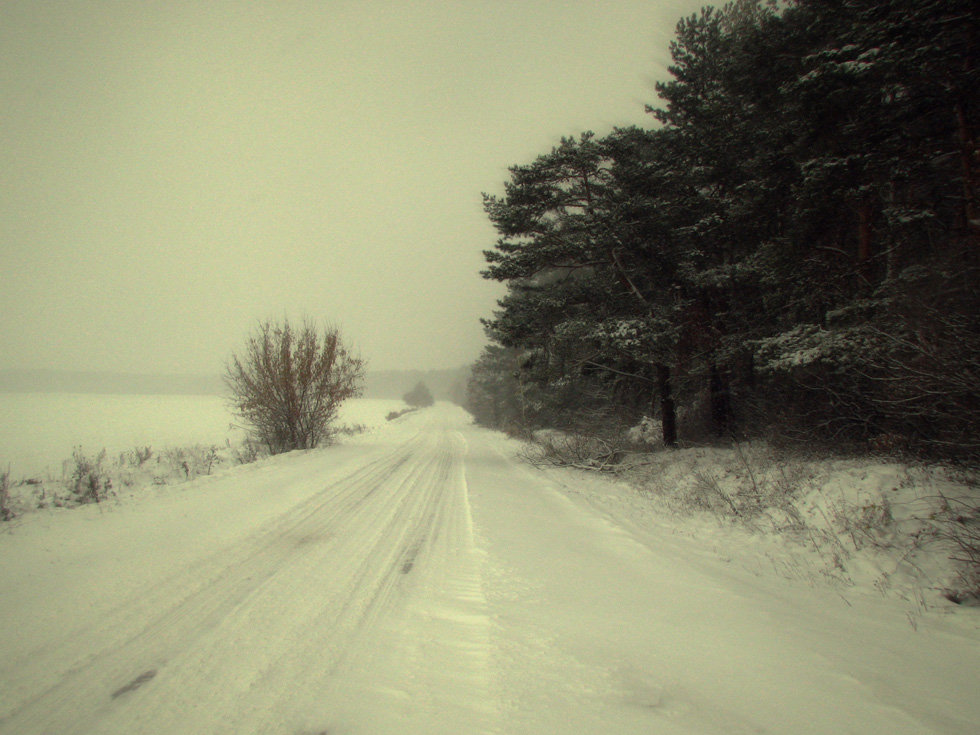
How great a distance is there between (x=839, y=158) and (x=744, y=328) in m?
3.90

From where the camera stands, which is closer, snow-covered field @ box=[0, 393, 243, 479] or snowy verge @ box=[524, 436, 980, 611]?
snowy verge @ box=[524, 436, 980, 611]

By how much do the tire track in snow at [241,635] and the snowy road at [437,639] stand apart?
0.05ft

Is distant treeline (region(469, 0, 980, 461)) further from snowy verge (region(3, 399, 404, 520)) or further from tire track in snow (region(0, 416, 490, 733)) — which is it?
snowy verge (region(3, 399, 404, 520))

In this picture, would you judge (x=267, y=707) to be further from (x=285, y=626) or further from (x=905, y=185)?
(x=905, y=185)

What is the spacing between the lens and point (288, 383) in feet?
45.7

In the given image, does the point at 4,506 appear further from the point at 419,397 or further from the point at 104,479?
the point at 419,397

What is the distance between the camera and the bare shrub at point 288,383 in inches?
538

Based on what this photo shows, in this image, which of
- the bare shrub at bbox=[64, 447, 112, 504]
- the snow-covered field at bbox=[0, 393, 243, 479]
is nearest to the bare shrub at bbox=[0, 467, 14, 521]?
the bare shrub at bbox=[64, 447, 112, 504]

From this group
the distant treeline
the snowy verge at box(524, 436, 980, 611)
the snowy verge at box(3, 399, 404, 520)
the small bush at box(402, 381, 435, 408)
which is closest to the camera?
the snowy verge at box(524, 436, 980, 611)

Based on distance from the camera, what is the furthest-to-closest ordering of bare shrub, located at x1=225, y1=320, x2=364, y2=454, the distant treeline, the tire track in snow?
bare shrub, located at x1=225, y1=320, x2=364, y2=454, the distant treeline, the tire track in snow

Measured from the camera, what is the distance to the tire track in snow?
2.14 metres

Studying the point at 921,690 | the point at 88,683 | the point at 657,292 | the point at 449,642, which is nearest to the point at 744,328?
the point at 657,292

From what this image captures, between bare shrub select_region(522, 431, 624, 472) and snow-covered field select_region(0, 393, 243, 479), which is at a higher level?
snow-covered field select_region(0, 393, 243, 479)

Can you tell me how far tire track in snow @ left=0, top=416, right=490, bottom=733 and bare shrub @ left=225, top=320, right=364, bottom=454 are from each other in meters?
9.69
